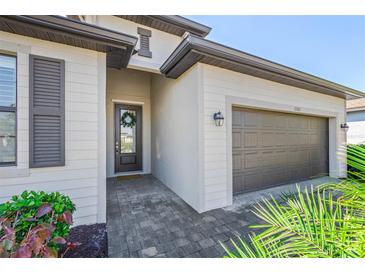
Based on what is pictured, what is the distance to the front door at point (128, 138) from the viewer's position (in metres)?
5.61

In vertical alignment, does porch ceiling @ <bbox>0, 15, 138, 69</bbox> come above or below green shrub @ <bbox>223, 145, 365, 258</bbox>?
above

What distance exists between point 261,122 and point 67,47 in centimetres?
429

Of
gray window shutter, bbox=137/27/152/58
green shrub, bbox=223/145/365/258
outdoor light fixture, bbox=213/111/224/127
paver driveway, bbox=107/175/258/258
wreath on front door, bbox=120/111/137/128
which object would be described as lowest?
paver driveway, bbox=107/175/258/258

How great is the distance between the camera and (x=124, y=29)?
13.9 feet

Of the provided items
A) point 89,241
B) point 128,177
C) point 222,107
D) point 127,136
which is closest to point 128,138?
point 127,136

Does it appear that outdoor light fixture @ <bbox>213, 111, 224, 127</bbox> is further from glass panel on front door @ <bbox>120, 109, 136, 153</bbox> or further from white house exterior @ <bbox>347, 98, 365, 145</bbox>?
white house exterior @ <bbox>347, 98, 365, 145</bbox>

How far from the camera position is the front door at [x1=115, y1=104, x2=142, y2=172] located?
221 inches

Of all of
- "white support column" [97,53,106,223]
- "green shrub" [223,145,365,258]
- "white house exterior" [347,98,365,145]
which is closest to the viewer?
"green shrub" [223,145,365,258]

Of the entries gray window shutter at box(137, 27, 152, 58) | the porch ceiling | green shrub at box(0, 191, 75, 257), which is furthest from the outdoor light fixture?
green shrub at box(0, 191, 75, 257)

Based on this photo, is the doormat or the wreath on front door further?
the wreath on front door

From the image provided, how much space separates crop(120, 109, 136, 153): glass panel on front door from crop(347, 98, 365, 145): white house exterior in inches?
431

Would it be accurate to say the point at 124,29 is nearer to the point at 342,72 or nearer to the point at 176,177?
the point at 176,177

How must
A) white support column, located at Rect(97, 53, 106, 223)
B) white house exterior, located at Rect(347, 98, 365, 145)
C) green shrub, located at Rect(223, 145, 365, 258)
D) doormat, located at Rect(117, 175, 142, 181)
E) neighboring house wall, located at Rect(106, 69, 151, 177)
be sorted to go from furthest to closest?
1. white house exterior, located at Rect(347, 98, 365, 145)
2. neighboring house wall, located at Rect(106, 69, 151, 177)
3. doormat, located at Rect(117, 175, 142, 181)
4. white support column, located at Rect(97, 53, 106, 223)
5. green shrub, located at Rect(223, 145, 365, 258)
